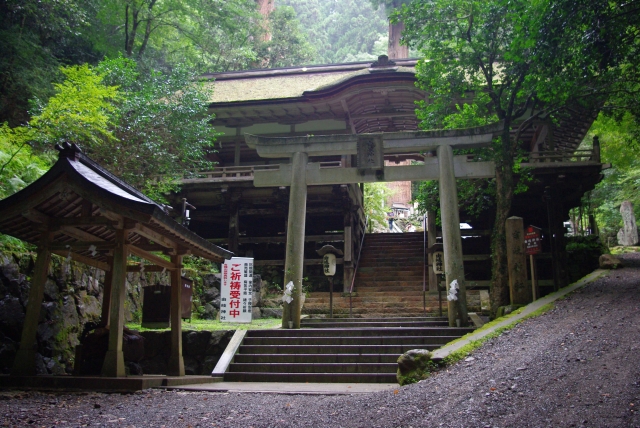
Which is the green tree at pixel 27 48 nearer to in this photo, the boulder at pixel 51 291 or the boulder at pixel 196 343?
the boulder at pixel 51 291

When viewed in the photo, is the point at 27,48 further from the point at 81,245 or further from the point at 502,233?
the point at 502,233

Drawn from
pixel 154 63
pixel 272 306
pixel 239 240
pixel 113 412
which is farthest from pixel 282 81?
pixel 113 412

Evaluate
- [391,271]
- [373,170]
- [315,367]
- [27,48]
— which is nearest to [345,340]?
[315,367]

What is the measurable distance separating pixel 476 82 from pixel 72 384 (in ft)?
33.3

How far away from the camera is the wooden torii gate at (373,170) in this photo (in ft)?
34.1

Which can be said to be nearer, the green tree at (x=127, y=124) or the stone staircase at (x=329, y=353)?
the stone staircase at (x=329, y=353)

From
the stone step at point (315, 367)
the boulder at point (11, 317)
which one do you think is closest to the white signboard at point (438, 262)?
the stone step at point (315, 367)

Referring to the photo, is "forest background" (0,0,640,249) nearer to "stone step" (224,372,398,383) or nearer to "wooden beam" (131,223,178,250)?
"wooden beam" (131,223,178,250)

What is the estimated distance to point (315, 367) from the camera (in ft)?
27.2

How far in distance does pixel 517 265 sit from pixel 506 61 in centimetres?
460

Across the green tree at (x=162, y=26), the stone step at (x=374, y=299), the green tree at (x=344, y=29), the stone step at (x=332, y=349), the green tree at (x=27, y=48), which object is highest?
the green tree at (x=344, y=29)

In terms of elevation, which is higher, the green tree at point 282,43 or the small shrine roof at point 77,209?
the green tree at point 282,43

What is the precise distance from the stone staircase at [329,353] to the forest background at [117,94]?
511 centimetres

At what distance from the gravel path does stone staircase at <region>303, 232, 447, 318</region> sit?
6514 mm
